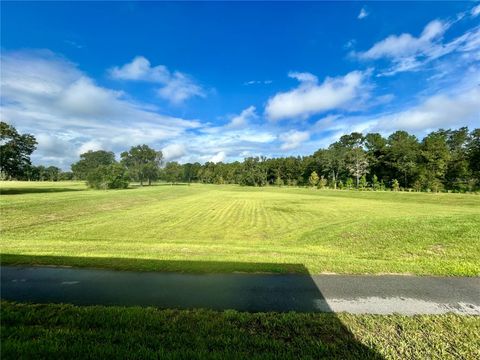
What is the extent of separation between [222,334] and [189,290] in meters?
1.95

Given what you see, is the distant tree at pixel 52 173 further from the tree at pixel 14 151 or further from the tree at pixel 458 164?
the tree at pixel 458 164

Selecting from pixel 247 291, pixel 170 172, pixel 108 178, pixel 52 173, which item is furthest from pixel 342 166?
pixel 52 173

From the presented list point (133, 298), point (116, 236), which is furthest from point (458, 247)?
point (116, 236)

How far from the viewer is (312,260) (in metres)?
8.27

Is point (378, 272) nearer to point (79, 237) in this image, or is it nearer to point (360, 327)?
point (360, 327)

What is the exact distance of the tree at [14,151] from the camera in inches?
1681

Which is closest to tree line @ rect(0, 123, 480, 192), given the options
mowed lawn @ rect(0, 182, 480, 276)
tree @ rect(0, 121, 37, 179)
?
tree @ rect(0, 121, 37, 179)

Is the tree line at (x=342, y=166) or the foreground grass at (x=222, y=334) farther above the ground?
the tree line at (x=342, y=166)

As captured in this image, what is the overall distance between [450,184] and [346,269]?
8579 cm

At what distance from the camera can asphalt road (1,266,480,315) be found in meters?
5.10

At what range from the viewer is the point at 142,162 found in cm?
11956

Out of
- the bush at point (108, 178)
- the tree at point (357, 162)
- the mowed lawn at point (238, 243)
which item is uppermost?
the tree at point (357, 162)

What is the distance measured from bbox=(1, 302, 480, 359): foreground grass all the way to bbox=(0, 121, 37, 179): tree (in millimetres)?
51052

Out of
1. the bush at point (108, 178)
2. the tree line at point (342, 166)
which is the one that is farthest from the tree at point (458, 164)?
the bush at point (108, 178)
